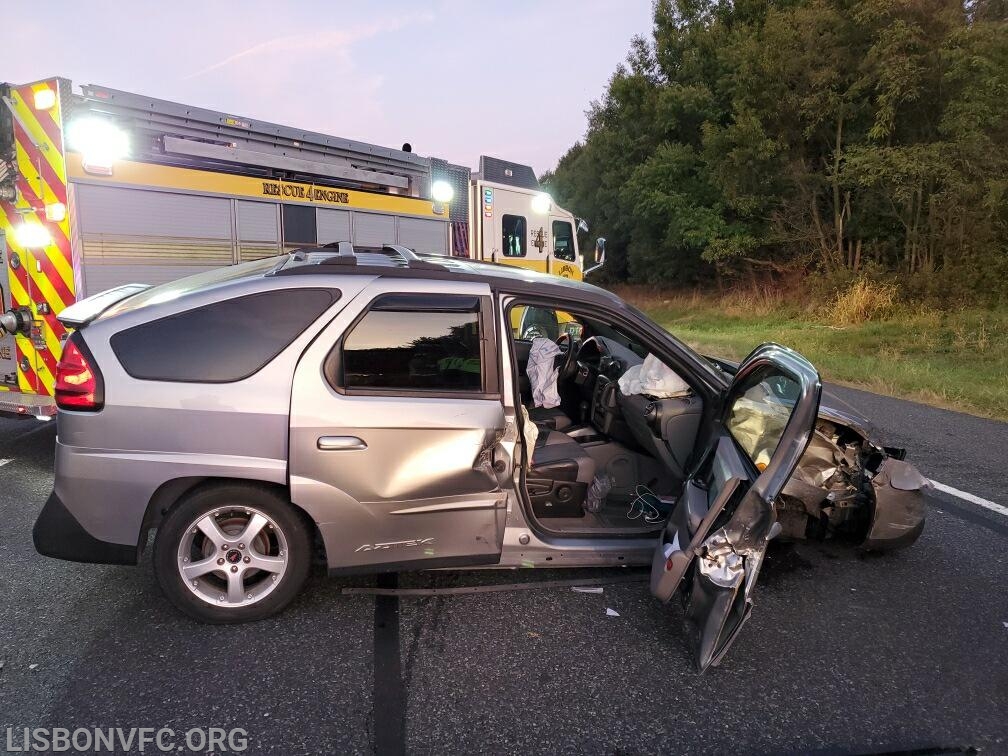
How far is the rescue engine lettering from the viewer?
7352 mm

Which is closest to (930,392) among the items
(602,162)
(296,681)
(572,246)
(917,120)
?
A: (572,246)

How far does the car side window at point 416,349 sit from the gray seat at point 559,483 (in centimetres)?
75

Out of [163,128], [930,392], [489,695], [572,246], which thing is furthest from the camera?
[572,246]

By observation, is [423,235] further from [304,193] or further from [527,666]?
[527,666]

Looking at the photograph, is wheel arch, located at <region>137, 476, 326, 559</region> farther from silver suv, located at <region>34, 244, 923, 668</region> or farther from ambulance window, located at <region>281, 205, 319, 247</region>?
ambulance window, located at <region>281, 205, 319, 247</region>

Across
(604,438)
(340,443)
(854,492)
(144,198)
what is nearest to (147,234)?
(144,198)

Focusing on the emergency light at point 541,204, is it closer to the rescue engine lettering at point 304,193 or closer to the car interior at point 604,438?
the rescue engine lettering at point 304,193

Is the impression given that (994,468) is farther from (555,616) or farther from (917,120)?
(917,120)

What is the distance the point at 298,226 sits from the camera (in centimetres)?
764

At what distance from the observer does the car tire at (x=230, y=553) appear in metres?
3.03

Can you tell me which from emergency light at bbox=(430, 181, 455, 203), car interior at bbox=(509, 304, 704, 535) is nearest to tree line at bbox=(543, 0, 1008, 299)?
emergency light at bbox=(430, 181, 455, 203)

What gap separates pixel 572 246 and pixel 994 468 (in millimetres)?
8031

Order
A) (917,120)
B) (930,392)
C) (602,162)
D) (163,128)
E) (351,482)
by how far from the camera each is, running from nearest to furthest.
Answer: (351,482) → (163,128) → (930,392) → (917,120) → (602,162)

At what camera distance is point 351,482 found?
10.0 ft
